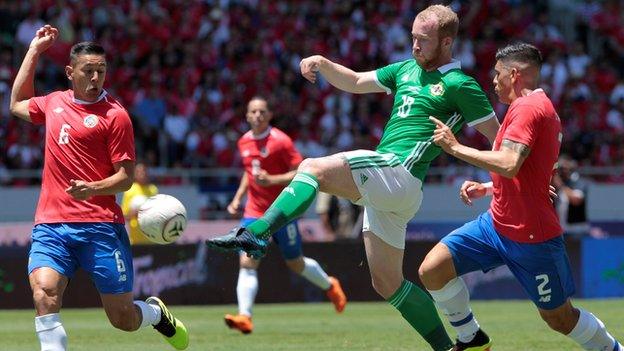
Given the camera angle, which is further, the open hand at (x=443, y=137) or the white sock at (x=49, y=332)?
the white sock at (x=49, y=332)

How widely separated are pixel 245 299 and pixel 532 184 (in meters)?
6.15

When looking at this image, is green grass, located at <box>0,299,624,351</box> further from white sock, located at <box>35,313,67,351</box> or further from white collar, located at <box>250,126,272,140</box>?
white sock, located at <box>35,313,67,351</box>

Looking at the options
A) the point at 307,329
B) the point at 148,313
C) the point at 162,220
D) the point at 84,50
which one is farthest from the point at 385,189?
the point at 307,329

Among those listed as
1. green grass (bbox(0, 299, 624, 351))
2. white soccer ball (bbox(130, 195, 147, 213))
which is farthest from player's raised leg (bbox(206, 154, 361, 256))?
white soccer ball (bbox(130, 195, 147, 213))

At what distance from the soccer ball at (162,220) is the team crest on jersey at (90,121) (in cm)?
→ 97

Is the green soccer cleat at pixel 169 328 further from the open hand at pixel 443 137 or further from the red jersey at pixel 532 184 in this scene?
the open hand at pixel 443 137

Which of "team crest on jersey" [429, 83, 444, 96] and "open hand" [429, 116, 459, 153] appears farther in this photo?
"team crest on jersey" [429, 83, 444, 96]

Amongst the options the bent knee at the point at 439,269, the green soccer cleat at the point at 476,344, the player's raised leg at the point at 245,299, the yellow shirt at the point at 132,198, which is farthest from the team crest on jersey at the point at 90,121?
the yellow shirt at the point at 132,198

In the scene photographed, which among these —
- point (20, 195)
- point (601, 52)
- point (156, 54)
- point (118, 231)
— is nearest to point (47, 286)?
point (118, 231)

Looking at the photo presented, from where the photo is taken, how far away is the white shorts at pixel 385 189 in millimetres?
9031

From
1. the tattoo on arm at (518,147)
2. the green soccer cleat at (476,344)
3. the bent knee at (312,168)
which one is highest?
the tattoo on arm at (518,147)

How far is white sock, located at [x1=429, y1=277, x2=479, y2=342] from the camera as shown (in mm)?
9680

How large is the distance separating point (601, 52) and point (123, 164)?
2380cm

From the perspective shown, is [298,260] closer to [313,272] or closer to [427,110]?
[313,272]
